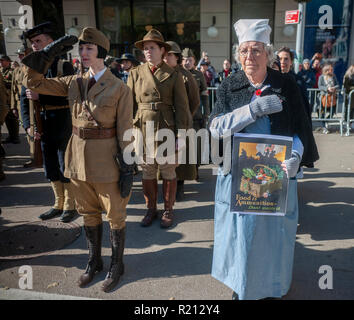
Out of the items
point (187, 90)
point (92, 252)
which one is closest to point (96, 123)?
point (92, 252)

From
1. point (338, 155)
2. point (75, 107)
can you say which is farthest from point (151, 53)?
point (338, 155)

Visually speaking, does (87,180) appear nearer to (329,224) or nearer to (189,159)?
(189,159)

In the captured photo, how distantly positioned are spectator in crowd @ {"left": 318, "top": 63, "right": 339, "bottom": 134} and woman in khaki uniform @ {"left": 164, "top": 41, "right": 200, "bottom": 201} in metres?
5.46

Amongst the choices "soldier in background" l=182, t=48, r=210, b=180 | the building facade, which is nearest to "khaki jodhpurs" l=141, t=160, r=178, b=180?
"soldier in background" l=182, t=48, r=210, b=180

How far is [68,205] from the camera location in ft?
15.1

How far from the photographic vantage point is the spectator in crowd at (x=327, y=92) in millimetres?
9461

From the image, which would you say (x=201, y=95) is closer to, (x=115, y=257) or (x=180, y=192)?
(x=180, y=192)

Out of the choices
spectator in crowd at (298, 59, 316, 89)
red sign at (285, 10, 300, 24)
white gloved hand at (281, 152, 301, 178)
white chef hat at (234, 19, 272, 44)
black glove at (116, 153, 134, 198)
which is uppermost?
red sign at (285, 10, 300, 24)

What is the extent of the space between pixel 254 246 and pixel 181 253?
4.23ft

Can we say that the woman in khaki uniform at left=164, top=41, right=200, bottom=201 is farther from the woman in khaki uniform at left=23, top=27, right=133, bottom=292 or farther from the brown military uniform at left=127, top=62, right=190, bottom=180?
the woman in khaki uniform at left=23, top=27, right=133, bottom=292

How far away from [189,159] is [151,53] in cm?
183

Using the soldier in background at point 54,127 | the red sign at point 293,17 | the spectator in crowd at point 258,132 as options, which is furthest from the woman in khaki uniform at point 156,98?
the red sign at point 293,17

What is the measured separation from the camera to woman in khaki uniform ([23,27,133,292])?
288cm

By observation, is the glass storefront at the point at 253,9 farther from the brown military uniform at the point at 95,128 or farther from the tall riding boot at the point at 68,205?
the brown military uniform at the point at 95,128
